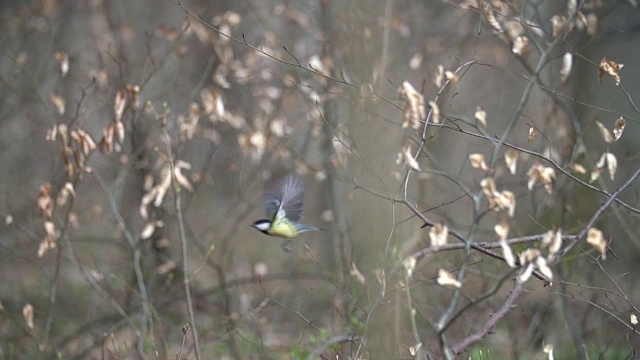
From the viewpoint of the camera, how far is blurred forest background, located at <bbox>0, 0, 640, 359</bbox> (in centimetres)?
522

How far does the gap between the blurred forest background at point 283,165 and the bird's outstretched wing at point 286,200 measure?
336mm

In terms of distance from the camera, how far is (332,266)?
805 cm

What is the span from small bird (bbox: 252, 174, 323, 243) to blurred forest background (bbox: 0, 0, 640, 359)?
34 cm

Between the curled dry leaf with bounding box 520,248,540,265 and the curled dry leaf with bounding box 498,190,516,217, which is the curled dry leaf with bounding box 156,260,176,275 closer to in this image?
the curled dry leaf with bounding box 498,190,516,217

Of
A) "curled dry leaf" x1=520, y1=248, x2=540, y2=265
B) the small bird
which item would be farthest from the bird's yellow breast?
"curled dry leaf" x1=520, y1=248, x2=540, y2=265

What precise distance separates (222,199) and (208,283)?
172cm

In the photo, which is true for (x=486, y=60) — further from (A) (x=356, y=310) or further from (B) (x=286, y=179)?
(B) (x=286, y=179)

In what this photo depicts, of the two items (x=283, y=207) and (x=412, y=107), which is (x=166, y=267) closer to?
(x=283, y=207)

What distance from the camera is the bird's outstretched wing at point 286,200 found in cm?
414

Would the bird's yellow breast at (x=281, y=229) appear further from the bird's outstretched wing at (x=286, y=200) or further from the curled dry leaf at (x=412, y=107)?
the curled dry leaf at (x=412, y=107)

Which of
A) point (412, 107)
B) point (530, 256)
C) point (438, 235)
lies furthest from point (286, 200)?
point (530, 256)

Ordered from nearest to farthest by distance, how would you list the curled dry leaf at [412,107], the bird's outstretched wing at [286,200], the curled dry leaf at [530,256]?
the curled dry leaf at [530,256] → the curled dry leaf at [412,107] → the bird's outstretched wing at [286,200]

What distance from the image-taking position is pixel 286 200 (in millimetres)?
4133

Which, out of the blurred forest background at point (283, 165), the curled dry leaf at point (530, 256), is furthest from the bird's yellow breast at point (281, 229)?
the curled dry leaf at point (530, 256)
